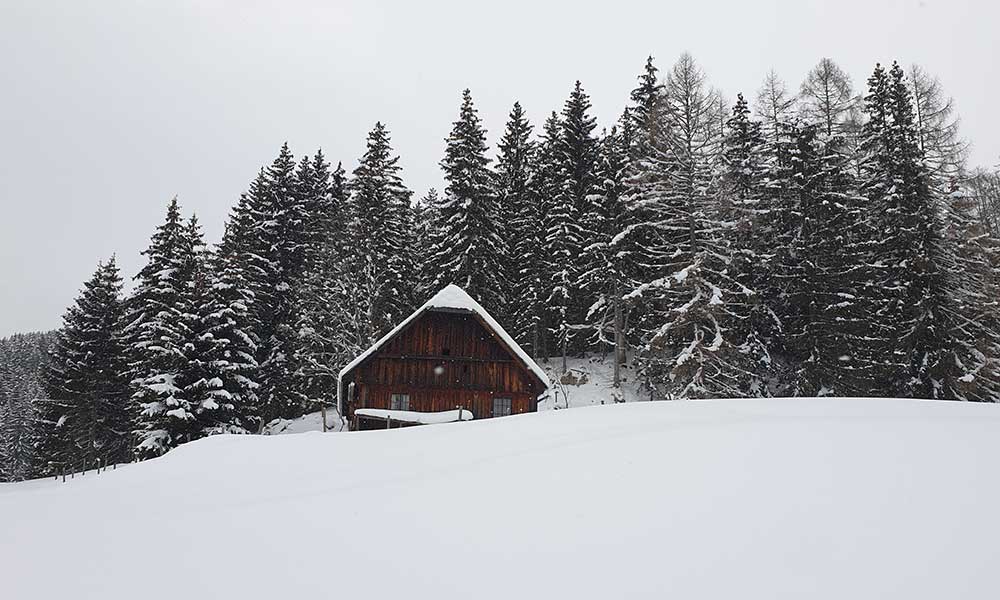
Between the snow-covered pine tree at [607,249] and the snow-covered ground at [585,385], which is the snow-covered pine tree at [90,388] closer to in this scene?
the snow-covered ground at [585,385]

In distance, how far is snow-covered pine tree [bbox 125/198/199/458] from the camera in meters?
23.6

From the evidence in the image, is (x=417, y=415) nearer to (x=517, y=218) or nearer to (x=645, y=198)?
(x=645, y=198)

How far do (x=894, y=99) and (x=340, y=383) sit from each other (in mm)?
31108

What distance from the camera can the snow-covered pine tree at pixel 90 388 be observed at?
33.3m

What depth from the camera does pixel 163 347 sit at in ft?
81.9

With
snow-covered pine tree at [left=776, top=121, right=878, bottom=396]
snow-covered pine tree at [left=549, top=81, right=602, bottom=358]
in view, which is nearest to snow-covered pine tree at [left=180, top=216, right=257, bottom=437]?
snow-covered pine tree at [left=549, top=81, right=602, bottom=358]

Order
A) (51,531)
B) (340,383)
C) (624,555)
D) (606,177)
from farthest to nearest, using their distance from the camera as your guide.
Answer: (606,177) → (340,383) → (51,531) → (624,555)

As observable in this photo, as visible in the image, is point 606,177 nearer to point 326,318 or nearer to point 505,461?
point 326,318

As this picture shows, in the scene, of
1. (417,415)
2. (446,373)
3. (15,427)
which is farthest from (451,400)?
(15,427)

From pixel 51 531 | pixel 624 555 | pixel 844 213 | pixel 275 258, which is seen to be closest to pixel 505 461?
pixel 624 555

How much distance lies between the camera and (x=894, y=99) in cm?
2752

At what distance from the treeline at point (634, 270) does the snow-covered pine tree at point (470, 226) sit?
0.56 ft

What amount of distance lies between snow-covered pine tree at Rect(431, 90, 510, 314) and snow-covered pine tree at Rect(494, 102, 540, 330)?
1.35 m

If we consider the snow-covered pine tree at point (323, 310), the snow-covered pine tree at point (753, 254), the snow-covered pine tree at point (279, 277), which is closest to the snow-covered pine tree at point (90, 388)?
the snow-covered pine tree at point (279, 277)
